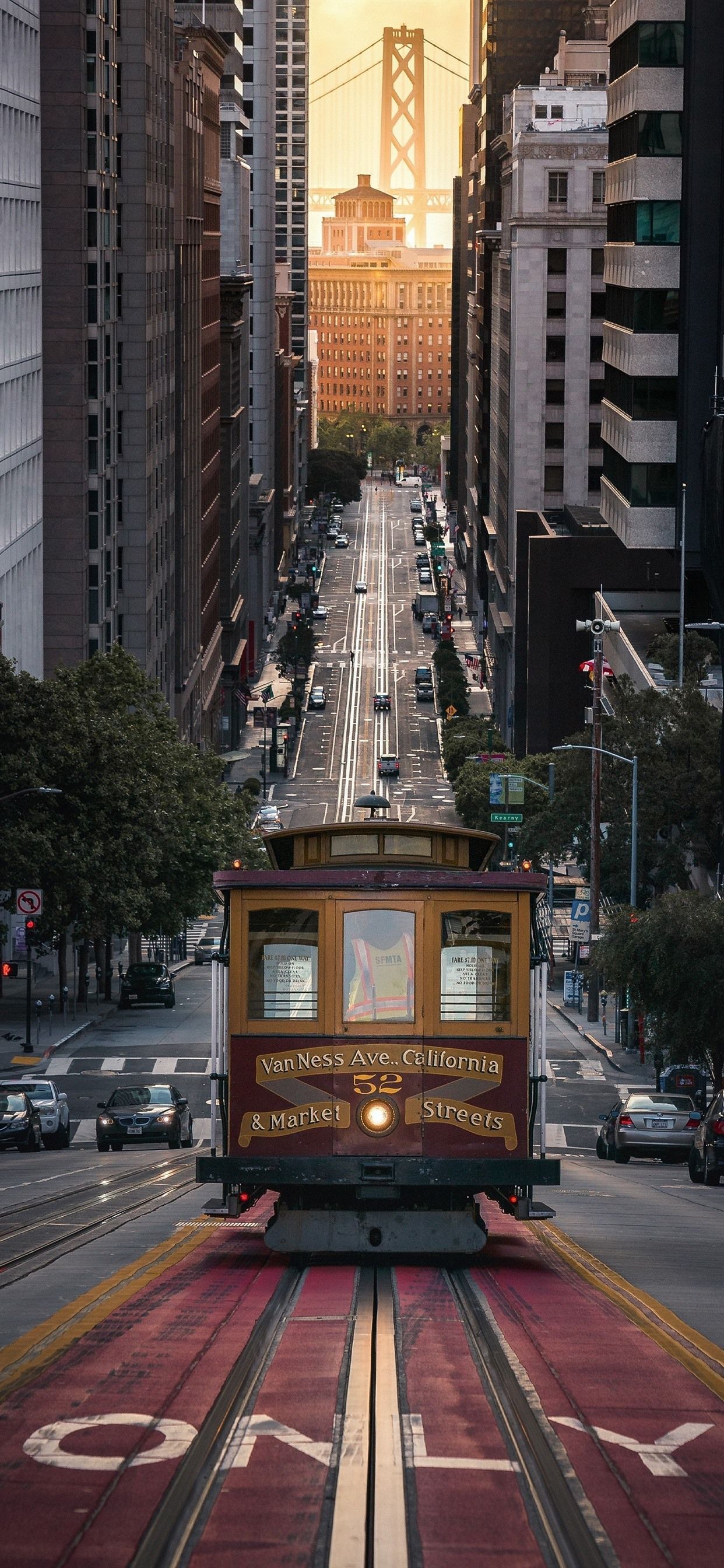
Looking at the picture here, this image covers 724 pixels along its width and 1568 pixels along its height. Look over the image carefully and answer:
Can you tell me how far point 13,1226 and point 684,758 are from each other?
167ft

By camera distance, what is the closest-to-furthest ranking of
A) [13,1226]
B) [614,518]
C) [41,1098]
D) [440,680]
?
[13,1226] < [41,1098] < [614,518] < [440,680]

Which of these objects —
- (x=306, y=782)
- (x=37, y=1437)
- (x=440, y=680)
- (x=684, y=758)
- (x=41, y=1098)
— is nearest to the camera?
(x=37, y=1437)

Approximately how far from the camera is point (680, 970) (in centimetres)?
4591

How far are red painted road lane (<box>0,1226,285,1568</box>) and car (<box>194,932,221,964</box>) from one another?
6484 cm

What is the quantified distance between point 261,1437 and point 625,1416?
214 centimetres

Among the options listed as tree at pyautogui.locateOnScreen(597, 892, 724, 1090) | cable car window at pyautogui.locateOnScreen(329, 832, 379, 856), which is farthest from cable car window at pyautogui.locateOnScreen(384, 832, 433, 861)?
tree at pyautogui.locateOnScreen(597, 892, 724, 1090)

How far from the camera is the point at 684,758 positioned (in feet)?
232

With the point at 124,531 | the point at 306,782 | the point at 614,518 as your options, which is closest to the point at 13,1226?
the point at 614,518

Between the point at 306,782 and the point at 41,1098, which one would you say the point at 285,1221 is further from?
the point at 306,782

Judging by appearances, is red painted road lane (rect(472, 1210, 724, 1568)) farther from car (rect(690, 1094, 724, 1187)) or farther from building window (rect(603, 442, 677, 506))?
building window (rect(603, 442, 677, 506))

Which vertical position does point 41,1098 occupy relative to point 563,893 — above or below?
above

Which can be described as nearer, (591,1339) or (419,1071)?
(591,1339)

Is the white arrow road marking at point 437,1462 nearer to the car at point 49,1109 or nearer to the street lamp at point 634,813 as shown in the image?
the car at point 49,1109

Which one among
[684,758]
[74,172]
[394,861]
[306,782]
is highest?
[74,172]
